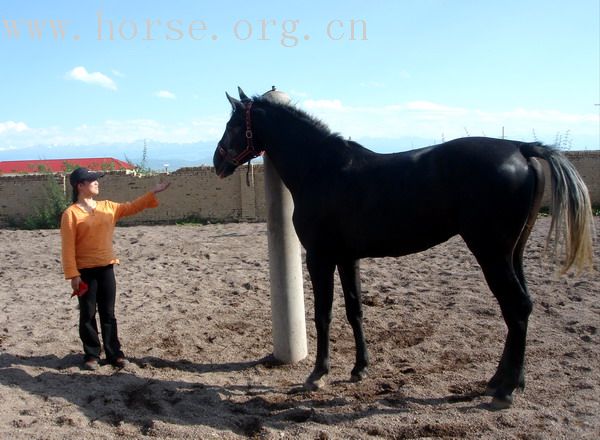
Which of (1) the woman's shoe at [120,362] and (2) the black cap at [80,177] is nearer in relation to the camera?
(2) the black cap at [80,177]

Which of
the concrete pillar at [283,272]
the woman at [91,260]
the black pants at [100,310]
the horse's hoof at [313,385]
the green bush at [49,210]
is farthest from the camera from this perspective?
the green bush at [49,210]

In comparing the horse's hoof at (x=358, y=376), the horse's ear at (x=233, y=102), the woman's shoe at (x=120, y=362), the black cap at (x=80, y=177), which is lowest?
the horse's hoof at (x=358, y=376)

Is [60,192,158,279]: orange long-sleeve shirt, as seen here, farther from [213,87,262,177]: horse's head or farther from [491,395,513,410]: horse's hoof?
[491,395,513,410]: horse's hoof

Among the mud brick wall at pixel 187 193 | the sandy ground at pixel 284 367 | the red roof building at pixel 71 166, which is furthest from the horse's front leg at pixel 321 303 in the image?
the red roof building at pixel 71 166

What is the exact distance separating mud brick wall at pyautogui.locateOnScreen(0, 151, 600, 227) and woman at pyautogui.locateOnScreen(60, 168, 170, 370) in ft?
37.7

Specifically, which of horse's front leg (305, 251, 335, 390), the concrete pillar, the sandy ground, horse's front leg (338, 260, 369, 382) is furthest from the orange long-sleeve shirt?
horse's front leg (338, 260, 369, 382)

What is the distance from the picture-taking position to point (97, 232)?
5094mm

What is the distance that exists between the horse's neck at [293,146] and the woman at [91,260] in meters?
1.58

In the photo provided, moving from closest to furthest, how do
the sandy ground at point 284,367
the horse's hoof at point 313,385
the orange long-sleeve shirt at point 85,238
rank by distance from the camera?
the sandy ground at point 284,367 < the horse's hoof at point 313,385 < the orange long-sleeve shirt at point 85,238

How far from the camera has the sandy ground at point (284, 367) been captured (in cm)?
379

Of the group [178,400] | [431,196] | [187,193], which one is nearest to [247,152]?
[431,196]

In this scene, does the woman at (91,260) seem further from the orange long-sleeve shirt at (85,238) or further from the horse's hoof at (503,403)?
the horse's hoof at (503,403)

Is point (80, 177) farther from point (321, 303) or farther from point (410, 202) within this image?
point (410, 202)

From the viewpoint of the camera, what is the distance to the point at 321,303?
475cm
